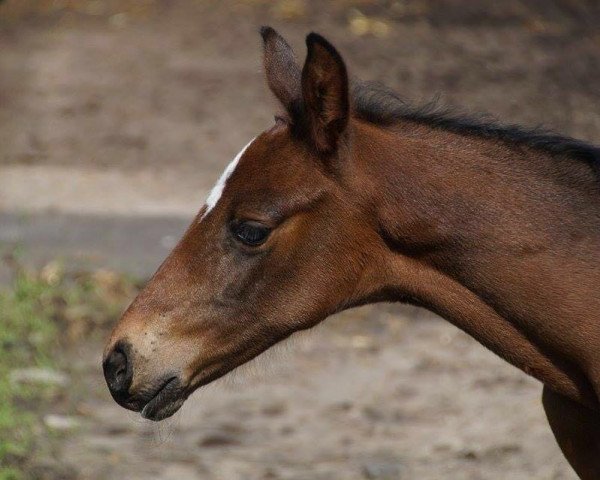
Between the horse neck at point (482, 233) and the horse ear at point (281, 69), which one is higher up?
the horse ear at point (281, 69)

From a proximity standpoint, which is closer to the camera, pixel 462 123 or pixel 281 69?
pixel 462 123

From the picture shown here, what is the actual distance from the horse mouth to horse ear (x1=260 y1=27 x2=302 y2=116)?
89cm

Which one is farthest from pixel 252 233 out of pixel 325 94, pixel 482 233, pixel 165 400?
pixel 482 233

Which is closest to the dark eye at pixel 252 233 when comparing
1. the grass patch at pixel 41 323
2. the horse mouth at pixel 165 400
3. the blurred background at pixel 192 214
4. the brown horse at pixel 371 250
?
the brown horse at pixel 371 250

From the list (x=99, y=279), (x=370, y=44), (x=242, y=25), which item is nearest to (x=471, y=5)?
(x=370, y=44)

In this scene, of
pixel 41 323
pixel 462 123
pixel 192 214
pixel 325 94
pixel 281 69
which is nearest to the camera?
pixel 325 94

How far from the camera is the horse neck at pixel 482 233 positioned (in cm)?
355

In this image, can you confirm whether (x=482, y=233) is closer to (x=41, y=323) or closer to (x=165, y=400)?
(x=165, y=400)

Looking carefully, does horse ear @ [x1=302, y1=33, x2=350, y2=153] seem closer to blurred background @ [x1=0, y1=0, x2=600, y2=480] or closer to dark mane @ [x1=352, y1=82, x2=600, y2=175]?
dark mane @ [x1=352, y1=82, x2=600, y2=175]

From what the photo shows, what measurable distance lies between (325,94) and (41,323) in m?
3.84

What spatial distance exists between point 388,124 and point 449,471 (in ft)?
7.77

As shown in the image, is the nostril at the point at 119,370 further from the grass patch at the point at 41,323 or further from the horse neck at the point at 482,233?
the grass patch at the point at 41,323

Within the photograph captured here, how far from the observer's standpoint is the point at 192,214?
8312 millimetres

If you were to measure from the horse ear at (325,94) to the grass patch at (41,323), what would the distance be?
2815 millimetres
